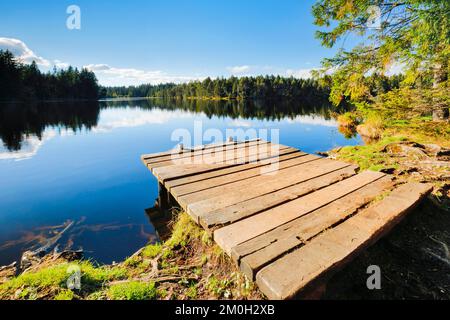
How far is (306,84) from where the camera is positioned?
97000 mm

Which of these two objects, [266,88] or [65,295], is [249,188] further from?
[266,88]

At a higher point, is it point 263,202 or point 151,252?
point 263,202

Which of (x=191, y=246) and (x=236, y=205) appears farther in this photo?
(x=191, y=246)

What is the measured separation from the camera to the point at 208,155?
577cm

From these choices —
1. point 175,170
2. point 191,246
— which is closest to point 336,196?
point 191,246

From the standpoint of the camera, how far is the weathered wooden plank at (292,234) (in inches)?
79.7

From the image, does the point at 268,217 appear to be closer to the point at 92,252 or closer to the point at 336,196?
the point at 336,196

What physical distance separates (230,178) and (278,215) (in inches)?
61.1

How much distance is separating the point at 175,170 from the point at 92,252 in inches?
99.5

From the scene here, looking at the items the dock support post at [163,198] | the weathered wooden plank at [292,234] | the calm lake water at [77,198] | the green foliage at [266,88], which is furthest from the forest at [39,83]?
the weathered wooden plank at [292,234]

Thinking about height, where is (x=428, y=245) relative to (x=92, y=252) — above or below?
above

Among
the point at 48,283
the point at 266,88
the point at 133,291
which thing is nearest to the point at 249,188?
the point at 133,291

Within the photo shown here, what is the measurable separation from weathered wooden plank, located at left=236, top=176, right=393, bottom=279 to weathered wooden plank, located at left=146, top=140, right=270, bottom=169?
2.92 m

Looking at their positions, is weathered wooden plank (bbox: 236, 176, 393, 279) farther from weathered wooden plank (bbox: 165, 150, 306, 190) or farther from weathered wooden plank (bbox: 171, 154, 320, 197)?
weathered wooden plank (bbox: 165, 150, 306, 190)
